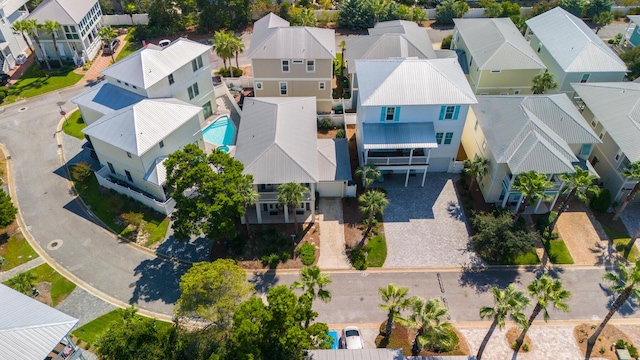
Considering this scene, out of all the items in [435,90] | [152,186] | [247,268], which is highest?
[435,90]

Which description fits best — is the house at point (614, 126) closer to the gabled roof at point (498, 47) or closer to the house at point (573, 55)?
the house at point (573, 55)

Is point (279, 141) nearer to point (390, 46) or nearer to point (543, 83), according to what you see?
point (390, 46)

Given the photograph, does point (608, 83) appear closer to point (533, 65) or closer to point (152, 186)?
point (533, 65)

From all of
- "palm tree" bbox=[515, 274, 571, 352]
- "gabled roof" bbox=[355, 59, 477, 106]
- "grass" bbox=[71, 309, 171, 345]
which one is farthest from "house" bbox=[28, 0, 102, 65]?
"palm tree" bbox=[515, 274, 571, 352]

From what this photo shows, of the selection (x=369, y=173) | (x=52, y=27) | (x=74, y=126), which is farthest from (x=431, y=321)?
(x=52, y=27)

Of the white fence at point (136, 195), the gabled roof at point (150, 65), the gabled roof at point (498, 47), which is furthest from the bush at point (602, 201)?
the gabled roof at point (150, 65)

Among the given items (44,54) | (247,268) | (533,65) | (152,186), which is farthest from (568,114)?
(44,54)

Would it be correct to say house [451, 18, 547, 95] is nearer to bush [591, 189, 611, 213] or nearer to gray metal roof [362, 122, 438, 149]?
gray metal roof [362, 122, 438, 149]
